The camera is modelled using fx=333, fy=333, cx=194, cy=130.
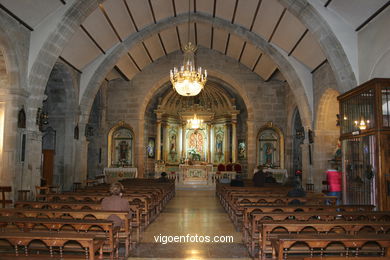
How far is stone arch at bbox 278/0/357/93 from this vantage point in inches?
391

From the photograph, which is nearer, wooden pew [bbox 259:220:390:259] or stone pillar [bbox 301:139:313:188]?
wooden pew [bbox 259:220:390:259]

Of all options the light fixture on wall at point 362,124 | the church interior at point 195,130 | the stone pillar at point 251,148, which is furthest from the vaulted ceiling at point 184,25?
the stone pillar at point 251,148

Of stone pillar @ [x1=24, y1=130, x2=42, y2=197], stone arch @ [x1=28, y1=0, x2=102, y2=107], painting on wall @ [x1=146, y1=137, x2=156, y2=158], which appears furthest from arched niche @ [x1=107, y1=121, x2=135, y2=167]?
stone arch @ [x1=28, y1=0, x2=102, y2=107]

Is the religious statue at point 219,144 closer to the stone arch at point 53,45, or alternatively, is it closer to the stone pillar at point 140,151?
the stone pillar at point 140,151

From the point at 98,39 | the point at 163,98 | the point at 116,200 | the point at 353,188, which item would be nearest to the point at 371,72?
the point at 353,188

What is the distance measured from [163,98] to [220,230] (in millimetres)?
14681

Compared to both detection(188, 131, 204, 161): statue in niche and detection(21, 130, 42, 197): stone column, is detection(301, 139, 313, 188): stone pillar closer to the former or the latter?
detection(188, 131, 204, 161): statue in niche

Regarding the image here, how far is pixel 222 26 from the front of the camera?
15.4 metres

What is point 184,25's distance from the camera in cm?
1662

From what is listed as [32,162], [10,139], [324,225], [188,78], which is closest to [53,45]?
[10,139]

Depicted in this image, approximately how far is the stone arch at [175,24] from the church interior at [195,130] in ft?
0.21

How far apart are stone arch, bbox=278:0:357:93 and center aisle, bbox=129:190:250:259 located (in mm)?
5367

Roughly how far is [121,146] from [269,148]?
871 centimetres

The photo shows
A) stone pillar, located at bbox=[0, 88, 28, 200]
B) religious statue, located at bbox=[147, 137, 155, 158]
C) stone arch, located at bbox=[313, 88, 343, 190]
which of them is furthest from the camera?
religious statue, located at bbox=[147, 137, 155, 158]
